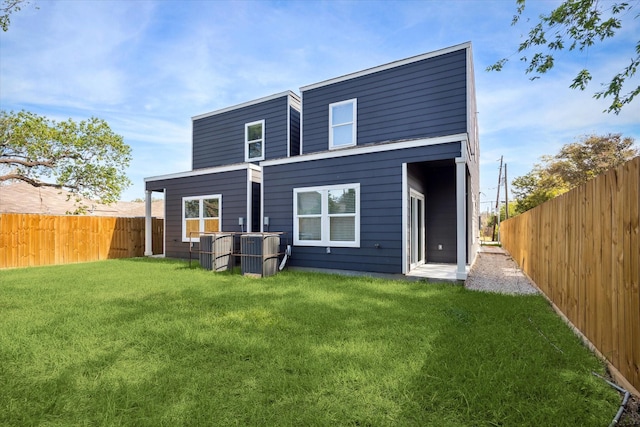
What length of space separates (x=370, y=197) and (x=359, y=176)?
2.02ft

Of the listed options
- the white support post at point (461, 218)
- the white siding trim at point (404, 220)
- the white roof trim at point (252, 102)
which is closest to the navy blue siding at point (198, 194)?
the white roof trim at point (252, 102)

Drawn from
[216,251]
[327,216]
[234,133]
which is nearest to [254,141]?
[234,133]

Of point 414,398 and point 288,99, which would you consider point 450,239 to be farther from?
point 414,398

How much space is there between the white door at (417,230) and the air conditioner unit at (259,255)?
3.64m

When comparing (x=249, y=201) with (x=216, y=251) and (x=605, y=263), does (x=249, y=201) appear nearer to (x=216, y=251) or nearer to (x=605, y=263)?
(x=216, y=251)

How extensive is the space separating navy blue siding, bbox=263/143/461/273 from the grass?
2048mm

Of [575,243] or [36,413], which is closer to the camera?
[36,413]

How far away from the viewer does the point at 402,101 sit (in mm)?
9188

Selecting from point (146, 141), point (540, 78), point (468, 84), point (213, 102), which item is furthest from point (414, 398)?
point (146, 141)

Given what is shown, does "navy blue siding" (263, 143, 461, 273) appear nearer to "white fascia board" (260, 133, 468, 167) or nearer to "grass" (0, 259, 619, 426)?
"white fascia board" (260, 133, 468, 167)

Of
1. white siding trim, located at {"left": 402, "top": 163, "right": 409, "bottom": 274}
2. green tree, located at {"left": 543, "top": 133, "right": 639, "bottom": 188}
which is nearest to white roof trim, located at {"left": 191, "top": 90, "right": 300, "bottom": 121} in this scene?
white siding trim, located at {"left": 402, "top": 163, "right": 409, "bottom": 274}

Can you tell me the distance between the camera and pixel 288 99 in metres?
11.2

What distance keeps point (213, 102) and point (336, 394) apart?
1295 cm

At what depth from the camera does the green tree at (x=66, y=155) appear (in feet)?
42.3
